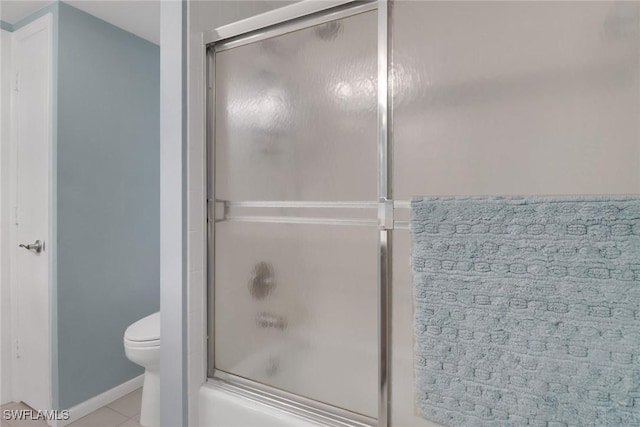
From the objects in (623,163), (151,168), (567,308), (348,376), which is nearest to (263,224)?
(348,376)

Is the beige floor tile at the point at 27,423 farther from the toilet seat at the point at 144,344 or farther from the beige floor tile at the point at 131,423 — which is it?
the toilet seat at the point at 144,344

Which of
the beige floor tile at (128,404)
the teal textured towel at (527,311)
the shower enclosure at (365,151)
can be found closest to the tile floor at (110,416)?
the beige floor tile at (128,404)

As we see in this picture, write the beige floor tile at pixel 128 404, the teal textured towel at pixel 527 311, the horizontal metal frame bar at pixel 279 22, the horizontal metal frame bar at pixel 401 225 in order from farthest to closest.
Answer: the beige floor tile at pixel 128 404 < the horizontal metal frame bar at pixel 279 22 < the horizontal metal frame bar at pixel 401 225 < the teal textured towel at pixel 527 311

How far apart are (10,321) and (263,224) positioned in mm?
2033

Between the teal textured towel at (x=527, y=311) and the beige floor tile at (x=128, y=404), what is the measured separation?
1.92m

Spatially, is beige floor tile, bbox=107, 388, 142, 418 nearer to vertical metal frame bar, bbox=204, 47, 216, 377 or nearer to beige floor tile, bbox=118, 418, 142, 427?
beige floor tile, bbox=118, 418, 142, 427

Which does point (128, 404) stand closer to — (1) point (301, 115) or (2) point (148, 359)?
(2) point (148, 359)

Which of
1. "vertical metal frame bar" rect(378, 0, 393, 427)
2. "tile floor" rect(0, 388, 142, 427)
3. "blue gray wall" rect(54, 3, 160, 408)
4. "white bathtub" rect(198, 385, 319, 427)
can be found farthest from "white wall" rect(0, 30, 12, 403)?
"vertical metal frame bar" rect(378, 0, 393, 427)

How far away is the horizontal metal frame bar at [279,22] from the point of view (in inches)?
45.1

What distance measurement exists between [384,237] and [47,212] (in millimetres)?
1979

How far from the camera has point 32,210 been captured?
2.08 meters

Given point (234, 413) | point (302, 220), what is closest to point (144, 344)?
point (234, 413)

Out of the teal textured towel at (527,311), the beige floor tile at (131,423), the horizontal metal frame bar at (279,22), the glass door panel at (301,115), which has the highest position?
the horizontal metal frame bar at (279,22)

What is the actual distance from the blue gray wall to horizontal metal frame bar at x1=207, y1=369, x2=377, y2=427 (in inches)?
46.1
